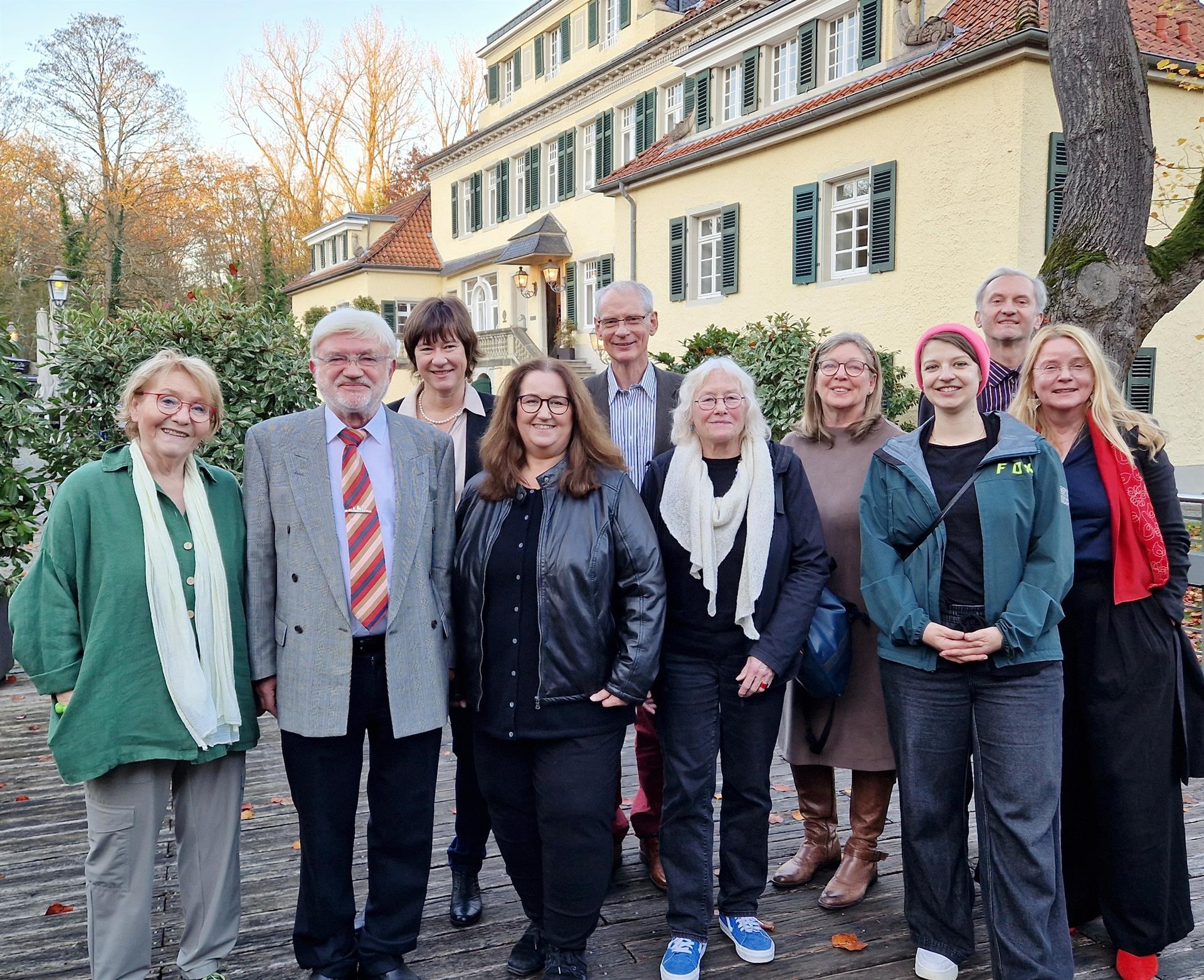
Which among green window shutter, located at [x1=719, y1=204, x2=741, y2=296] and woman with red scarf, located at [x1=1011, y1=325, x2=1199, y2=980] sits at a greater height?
green window shutter, located at [x1=719, y1=204, x2=741, y2=296]

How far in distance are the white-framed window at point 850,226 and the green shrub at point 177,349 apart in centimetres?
979

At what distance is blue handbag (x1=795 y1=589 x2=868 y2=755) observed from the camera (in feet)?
11.1

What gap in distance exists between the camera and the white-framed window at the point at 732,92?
17672 millimetres

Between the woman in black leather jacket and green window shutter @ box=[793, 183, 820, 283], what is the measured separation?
13.1 m

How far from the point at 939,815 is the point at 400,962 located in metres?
1.78

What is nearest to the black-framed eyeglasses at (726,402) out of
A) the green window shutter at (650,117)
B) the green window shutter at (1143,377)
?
the green window shutter at (1143,377)

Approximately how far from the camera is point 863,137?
14.4m

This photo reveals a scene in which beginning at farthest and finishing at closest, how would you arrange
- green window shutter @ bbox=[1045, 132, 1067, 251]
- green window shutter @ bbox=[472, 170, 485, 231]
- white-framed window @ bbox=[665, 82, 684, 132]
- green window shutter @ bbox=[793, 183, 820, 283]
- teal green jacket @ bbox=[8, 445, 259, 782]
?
green window shutter @ bbox=[472, 170, 485, 231] < white-framed window @ bbox=[665, 82, 684, 132] < green window shutter @ bbox=[793, 183, 820, 283] < green window shutter @ bbox=[1045, 132, 1067, 251] < teal green jacket @ bbox=[8, 445, 259, 782]

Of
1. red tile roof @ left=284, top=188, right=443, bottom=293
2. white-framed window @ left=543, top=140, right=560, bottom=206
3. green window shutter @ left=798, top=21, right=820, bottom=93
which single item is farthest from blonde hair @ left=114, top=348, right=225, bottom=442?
red tile roof @ left=284, top=188, right=443, bottom=293

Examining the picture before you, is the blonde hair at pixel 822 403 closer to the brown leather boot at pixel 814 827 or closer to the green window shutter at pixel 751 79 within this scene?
the brown leather boot at pixel 814 827

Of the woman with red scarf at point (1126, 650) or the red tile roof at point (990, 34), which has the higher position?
the red tile roof at point (990, 34)

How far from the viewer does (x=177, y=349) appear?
7.35m

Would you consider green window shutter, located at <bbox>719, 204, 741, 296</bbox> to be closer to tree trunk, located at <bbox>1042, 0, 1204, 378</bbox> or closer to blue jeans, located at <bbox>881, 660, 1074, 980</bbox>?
tree trunk, located at <bbox>1042, 0, 1204, 378</bbox>

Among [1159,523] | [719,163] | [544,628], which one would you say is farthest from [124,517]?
[719,163]
